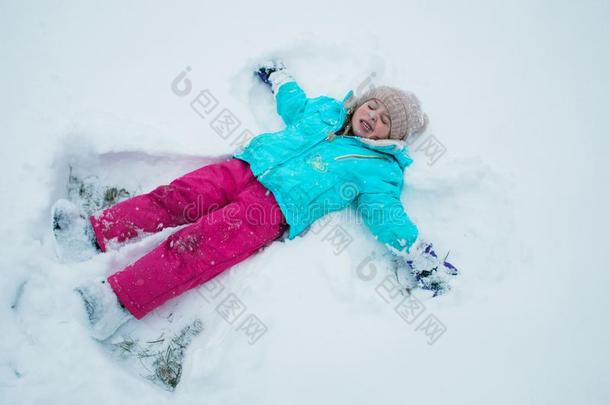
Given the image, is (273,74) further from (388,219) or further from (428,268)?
(428,268)

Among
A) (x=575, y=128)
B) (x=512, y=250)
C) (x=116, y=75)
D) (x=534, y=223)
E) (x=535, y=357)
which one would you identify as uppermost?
(x=575, y=128)

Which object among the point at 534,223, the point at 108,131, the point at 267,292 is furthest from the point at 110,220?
the point at 534,223

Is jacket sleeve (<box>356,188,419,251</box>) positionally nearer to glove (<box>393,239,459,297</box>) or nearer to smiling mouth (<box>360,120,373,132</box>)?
glove (<box>393,239,459,297</box>)

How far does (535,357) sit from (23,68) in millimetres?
3778

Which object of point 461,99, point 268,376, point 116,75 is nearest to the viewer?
point 268,376

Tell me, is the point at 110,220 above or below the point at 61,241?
above

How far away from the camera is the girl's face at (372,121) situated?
266 cm

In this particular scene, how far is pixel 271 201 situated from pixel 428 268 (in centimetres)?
113

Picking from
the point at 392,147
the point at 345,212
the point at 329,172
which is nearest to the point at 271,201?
the point at 329,172

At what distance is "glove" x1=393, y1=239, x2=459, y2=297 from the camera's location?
2375mm

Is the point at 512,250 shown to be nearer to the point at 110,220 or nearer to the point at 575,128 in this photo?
the point at 575,128

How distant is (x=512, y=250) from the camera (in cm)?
248

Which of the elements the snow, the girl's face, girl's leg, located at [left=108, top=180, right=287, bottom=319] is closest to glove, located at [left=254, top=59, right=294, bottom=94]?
the snow

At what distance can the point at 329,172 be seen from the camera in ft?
8.43
